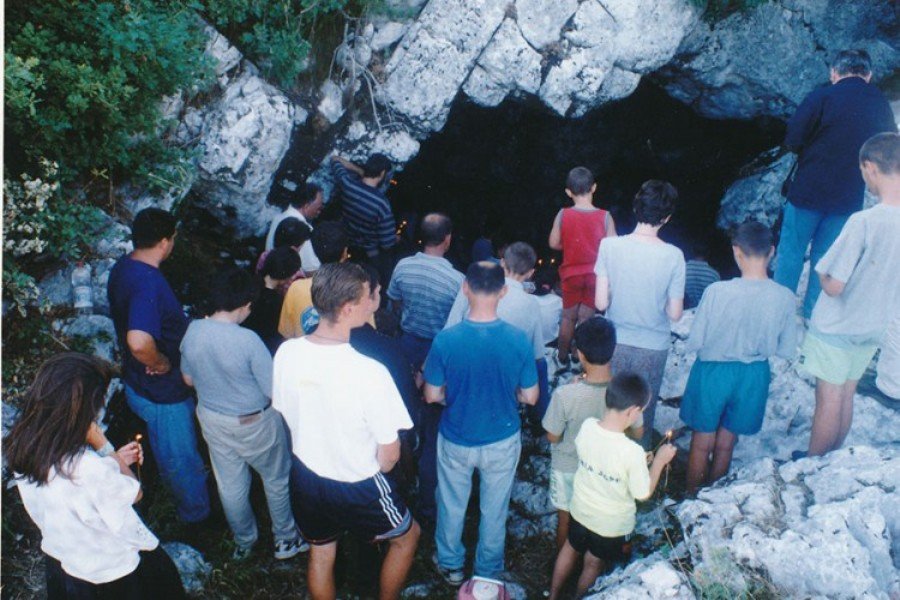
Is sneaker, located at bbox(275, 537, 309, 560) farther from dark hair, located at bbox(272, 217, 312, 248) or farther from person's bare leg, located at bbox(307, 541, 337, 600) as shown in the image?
dark hair, located at bbox(272, 217, 312, 248)

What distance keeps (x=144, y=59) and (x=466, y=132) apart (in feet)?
14.4

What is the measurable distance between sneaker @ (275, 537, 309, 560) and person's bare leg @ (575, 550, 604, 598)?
2168mm

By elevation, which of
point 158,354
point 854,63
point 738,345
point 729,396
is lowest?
point 158,354

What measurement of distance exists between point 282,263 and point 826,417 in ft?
13.7

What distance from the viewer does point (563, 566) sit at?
427cm

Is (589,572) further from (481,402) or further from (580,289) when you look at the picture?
(580,289)

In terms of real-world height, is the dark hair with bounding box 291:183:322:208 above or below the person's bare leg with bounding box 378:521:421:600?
above

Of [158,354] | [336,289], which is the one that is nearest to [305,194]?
[158,354]

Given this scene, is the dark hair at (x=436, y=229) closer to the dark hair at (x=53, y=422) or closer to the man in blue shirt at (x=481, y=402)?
the man in blue shirt at (x=481, y=402)

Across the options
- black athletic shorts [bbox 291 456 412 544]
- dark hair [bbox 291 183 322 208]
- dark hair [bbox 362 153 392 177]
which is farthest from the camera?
dark hair [bbox 362 153 392 177]

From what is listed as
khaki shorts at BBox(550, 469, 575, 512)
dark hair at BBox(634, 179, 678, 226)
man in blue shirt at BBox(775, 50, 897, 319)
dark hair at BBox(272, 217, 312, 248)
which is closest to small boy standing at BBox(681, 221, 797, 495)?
dark hair at BBox(634, 179, 678, 226)

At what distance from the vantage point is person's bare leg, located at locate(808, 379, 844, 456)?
4441 millimetres

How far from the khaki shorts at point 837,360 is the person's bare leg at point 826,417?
7cm

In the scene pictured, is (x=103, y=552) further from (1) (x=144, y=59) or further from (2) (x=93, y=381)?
(1) (x=144, y=59)
